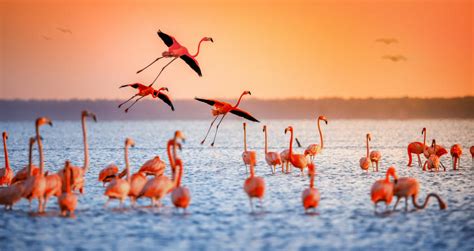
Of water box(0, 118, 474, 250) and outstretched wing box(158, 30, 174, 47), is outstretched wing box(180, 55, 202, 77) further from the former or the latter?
water box(0, 118, 474, 250)

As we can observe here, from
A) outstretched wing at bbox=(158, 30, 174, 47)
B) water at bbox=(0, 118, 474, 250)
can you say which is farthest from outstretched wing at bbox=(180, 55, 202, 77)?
water at bbox=(0, 118, 474, 250)

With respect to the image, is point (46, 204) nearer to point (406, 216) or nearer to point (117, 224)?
point (117, 224)

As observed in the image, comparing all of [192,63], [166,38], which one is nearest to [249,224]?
[166,38]

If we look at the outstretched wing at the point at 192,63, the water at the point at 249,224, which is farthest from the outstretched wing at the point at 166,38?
the water at the point at 249,224

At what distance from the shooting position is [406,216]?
979 cm

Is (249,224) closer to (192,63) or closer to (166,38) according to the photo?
(166,38)

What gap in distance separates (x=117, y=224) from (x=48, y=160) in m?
11.8

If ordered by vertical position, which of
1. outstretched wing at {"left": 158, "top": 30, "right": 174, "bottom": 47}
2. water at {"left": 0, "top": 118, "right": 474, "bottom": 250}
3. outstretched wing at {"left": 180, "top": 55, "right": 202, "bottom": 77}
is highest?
outstretched wing at {"left": 158, "top": 30, "right": 174, "bottom": 47}

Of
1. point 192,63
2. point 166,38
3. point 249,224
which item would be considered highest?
point 166,38

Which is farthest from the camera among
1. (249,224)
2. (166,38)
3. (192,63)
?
(192,63)

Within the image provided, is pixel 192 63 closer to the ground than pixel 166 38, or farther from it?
closer to the ground

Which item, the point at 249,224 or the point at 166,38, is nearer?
the point at 249,224

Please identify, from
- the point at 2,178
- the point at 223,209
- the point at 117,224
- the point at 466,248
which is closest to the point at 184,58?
the point at 2,178

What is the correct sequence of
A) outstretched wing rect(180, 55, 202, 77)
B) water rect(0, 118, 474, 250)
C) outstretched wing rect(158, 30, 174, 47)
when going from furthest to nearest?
outstretched wing rect(180, 55, 202, 77) → outstretched wing rect(158, 30, 174, 47) → water rect(0, 118, 474, 250)
